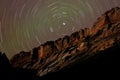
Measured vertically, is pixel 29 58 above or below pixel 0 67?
below

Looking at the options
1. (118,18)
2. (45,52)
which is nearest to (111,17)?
(118,18)

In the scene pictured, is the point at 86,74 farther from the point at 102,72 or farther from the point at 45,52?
the point at 45,52

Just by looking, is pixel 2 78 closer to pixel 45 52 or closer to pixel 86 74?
pixel 86 74

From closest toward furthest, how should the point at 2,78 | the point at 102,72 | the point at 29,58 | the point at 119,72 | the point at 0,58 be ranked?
the point at 119,72, the point at 102,72, the point at 2,78, the point at 0,58, the point at 29,58

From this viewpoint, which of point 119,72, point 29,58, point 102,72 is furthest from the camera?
point 29,58

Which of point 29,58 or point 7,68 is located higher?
point 7,68

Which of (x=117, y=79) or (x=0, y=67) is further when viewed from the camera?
(x=0, y=67)

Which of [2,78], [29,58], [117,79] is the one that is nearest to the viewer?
[117,79]

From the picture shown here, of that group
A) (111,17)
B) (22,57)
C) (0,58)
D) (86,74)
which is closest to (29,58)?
(22,57)

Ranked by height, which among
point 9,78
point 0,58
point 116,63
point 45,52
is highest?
point 0,58
